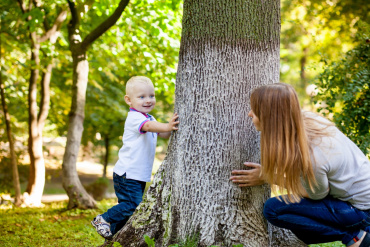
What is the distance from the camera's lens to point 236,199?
3158mm

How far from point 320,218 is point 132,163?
1795 mm

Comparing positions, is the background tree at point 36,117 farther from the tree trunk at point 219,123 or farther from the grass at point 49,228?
the tree trunk at point 219,123

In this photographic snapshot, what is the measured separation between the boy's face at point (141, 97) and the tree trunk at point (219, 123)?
1.91 feet

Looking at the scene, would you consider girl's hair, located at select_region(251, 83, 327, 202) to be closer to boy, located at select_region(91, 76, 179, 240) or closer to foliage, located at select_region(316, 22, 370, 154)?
boy, located at select_region(91, 76, 179, 240)

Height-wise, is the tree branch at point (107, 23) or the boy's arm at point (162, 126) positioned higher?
the tree branch at point (107, 23)

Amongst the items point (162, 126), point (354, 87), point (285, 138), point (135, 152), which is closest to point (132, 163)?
point (135, 152)

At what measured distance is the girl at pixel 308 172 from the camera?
107 inches

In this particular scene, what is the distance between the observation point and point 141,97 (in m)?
3.78

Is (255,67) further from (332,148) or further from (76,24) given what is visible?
(76,24)

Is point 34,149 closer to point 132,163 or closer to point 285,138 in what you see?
point 132,163

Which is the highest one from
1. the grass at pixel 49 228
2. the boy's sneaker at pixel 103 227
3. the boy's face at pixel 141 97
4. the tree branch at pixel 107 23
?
the tree branch at pixel 107 23

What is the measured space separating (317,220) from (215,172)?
0.91 metres

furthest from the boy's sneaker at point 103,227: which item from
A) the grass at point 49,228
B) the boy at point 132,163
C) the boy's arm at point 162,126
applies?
the boy's arm at point 162,126

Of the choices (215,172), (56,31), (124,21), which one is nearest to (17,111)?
(56,31)
